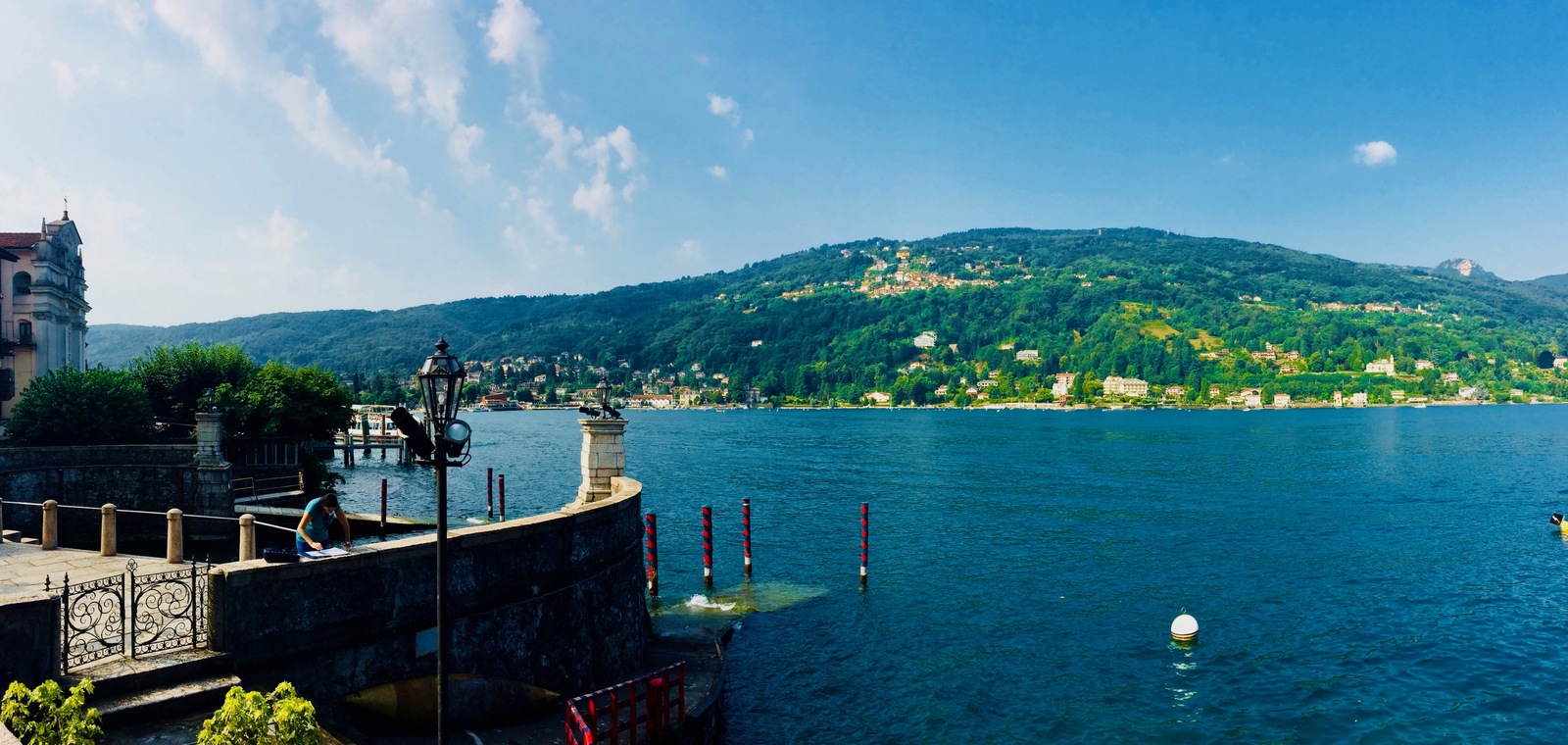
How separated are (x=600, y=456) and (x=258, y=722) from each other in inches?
453

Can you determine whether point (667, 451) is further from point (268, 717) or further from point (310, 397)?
point (268, 717)

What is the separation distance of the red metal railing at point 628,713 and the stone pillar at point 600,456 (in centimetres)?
492

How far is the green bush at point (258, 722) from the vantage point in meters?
6.52

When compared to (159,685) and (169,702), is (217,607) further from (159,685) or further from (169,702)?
(169,702)

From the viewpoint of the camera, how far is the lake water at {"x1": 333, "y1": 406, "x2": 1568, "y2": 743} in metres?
18.5

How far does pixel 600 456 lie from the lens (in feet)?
59.4

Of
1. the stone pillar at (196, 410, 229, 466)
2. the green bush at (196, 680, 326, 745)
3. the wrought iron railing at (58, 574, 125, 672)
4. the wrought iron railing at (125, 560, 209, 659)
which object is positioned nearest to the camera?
the green bush at (196, 680, 326, 745)

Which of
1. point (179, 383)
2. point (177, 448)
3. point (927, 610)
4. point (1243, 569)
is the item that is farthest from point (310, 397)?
point (1243, 569)

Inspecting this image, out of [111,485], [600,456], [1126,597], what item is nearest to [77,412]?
[111,485]

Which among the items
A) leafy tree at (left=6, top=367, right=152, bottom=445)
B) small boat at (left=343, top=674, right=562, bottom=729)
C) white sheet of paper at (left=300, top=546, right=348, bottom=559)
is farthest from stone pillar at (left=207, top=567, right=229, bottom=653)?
leafy tree at (left=6, top=367, right=152, bottom=445)

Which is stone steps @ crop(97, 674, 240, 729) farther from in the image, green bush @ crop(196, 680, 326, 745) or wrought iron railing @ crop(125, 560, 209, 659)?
green bush @ crop(196, 680, 326, 745)

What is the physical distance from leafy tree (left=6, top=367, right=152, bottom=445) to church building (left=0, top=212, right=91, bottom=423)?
610 inches

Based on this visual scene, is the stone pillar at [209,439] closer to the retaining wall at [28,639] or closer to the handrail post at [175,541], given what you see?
the handrail post at [175,541]

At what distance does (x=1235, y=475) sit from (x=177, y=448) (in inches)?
2496
